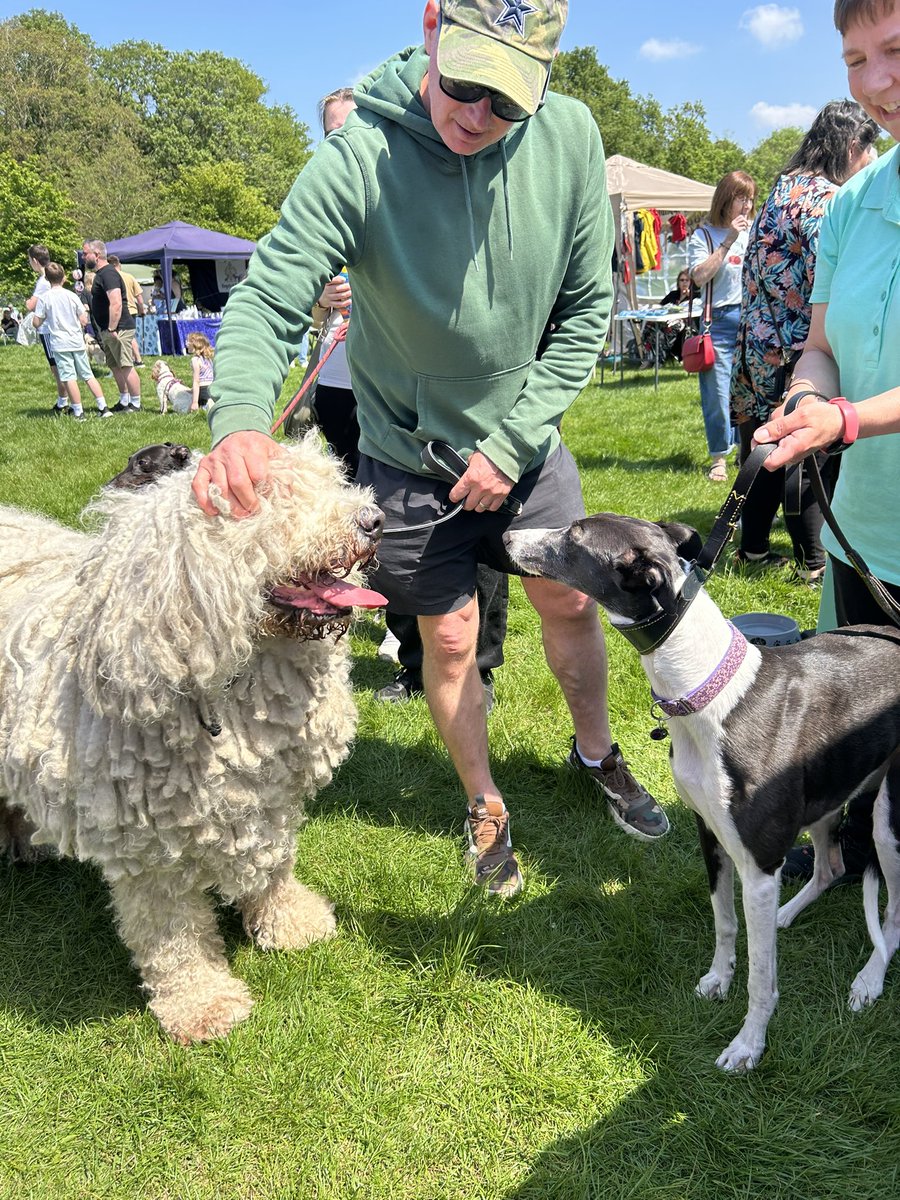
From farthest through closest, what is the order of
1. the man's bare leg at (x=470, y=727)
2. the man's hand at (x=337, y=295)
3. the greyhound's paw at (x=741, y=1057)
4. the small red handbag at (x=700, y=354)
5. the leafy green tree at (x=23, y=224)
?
the leafy green tree at (x=23, y=224), the small red handbag at (x=700, y=354), the man's hand at (x=337, y=295), the man's bare leg at (x=470, y=727), the greyhound's paw at (x=741, y=1057)

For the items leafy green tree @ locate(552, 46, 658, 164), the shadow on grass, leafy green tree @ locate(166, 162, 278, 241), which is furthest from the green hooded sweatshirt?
leafy green tree @ locate(552, 46, 658, 164)

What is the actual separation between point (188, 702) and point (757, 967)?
1.71m

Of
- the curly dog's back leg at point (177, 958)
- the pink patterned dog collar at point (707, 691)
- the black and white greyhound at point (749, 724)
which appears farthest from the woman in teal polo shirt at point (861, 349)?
the curly dog's back leg at point (177, 958)

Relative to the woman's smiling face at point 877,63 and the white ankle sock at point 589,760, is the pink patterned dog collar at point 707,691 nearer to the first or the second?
the white ankle sock at point 589,760

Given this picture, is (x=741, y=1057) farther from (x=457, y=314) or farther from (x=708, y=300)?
(x=708, y=300)

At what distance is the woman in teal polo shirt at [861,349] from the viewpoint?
6.20ft

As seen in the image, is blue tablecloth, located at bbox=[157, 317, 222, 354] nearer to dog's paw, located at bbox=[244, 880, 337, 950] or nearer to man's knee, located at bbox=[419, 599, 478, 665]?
man's knee, located at bbox=[419, 599, 478, 665]

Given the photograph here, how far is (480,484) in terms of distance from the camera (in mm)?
2461

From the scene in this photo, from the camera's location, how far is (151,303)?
28672 millimetres

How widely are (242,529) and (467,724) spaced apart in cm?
136

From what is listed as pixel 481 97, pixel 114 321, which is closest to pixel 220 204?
pixel 114 321

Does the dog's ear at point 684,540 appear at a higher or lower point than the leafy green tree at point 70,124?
lower

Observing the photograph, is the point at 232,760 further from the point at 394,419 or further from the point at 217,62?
the point at 217,62

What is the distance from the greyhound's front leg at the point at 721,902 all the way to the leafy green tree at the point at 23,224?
3647 centimetres
